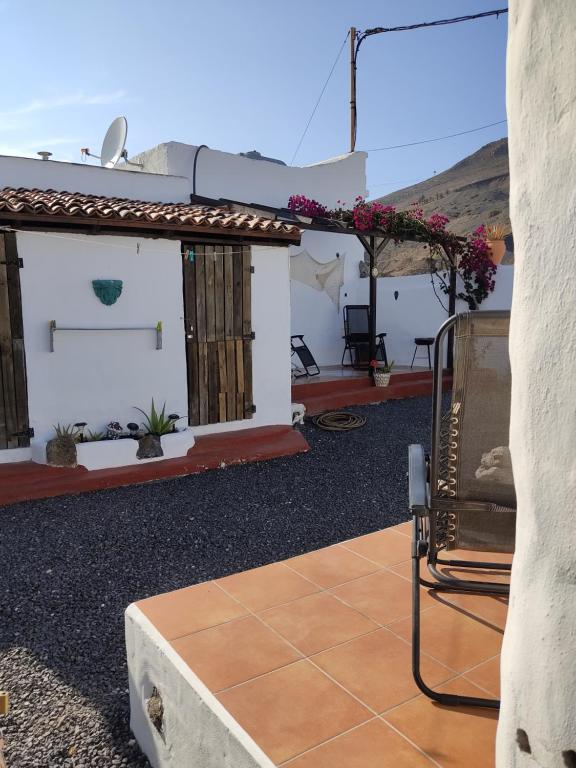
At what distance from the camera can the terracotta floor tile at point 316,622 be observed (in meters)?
2.16

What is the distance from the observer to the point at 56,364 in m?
5.73

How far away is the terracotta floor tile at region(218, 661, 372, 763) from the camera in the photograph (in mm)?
1672

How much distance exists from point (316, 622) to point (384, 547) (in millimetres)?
834

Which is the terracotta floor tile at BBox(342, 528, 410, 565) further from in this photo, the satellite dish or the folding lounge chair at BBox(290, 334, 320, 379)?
the satellite dish

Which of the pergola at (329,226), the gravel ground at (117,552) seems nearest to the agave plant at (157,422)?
the gravel ground at (117,552)

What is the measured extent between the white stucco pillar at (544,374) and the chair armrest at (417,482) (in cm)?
78

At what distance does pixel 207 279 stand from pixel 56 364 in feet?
6.13

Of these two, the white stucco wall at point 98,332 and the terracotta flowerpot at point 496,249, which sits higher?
the terracotta flowerpot at point 496,249

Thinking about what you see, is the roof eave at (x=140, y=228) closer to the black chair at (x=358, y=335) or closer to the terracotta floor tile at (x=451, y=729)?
the black chair at (x=358, y=335)

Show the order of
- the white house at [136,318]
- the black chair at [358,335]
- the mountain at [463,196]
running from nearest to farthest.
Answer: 1. the white house at [136,318]
2. the black chair at [358,335]
3. the mountain at [463,196]

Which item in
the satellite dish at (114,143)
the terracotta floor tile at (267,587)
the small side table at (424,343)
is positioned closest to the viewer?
the terracotta floor tile at (267,587)

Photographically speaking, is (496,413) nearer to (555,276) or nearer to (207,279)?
(555,276)

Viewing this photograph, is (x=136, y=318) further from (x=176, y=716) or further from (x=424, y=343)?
(x=424, y=343)

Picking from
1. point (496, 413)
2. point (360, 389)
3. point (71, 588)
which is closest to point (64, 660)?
point (71, 588)
